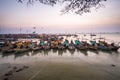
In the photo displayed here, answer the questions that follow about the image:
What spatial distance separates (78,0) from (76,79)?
9142mm

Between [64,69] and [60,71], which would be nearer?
[60,71]

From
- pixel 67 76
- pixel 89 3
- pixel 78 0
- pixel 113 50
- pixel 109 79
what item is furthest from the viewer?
pixel 113 50

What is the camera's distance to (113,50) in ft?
92.4

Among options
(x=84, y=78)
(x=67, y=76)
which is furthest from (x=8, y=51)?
(x=84, y=78)

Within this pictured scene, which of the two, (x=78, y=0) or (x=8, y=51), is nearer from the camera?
(x=78, y=0)

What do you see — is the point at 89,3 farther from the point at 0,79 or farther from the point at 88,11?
the point at 0,79

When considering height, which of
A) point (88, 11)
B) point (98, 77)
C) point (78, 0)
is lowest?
point (98, 77)

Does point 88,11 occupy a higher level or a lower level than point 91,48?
higher

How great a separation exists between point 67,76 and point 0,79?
Result: 7.87 metres

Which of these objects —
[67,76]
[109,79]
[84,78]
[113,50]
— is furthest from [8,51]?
[113,50]

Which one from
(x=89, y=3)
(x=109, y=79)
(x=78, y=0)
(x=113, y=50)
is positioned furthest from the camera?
(x=113, y=50)

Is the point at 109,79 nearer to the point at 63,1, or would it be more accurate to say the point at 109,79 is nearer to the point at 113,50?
the point at 63,1

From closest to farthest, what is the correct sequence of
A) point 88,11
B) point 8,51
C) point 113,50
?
point 88,11 < point 8,51 < point 113,50

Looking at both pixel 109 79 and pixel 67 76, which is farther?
pixel 67 76
